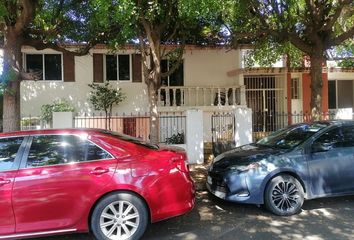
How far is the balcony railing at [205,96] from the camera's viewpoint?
17000 mm

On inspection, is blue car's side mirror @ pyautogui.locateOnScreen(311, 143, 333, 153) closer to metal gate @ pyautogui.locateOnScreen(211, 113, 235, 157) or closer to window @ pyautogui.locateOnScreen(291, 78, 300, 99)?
metal gate @ pyautogui.locateOnScreen(211, 113, 235, 157)

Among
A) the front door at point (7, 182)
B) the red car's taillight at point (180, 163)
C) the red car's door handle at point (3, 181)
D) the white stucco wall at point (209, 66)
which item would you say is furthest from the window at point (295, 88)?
the red car's door handle at point (3, 181)

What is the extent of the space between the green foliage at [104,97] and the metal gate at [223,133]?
4464mm

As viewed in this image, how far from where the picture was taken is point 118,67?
17.2m

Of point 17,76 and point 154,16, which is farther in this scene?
point 154,16

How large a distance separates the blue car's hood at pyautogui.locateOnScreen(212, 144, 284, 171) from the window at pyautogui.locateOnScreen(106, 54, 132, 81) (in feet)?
34.1

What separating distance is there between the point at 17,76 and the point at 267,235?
590cm

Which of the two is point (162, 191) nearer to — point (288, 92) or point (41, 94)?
point (41, 94)

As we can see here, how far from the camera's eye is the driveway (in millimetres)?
5695

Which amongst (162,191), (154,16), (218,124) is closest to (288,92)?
(218,124)

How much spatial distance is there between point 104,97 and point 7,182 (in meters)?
11.5

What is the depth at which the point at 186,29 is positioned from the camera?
12.1 meters

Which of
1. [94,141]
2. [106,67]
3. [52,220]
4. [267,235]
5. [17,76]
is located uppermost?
[106,67]

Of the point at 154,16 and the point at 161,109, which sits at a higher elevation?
the point at 154,16
